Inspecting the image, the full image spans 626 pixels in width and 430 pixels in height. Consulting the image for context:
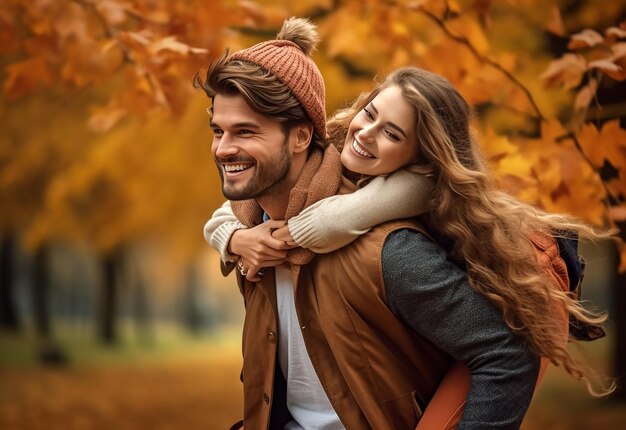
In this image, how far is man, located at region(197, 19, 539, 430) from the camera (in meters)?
2.34

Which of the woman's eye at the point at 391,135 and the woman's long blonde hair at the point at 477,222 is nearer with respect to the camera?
the woman's long blonde hair at the point at 477,222

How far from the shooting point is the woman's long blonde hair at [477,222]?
2.38 m

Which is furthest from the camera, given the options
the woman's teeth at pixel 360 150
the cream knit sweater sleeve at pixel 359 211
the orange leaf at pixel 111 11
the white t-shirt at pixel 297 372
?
the orange leaf at pixel 111 11

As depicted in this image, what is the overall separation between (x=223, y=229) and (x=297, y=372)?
543 mm

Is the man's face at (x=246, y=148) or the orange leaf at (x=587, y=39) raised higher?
the man's face at (x=246, y=148)

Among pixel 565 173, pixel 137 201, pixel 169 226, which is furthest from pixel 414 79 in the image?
pixel 169 226

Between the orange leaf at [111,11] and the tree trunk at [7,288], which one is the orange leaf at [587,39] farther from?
the tree trunk at [7,288]

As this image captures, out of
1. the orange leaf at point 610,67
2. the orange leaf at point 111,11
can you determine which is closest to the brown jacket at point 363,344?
the orange leaf at point 610,67

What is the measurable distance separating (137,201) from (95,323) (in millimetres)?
4529

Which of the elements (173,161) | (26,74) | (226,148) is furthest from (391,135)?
(173,161)

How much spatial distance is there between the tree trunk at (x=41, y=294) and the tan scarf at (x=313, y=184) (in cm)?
1026

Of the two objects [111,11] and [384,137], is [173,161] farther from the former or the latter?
[384,137]

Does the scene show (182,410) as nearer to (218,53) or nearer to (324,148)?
(218,53)

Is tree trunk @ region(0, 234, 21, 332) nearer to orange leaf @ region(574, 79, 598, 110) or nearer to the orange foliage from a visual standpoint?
the orange foliage
